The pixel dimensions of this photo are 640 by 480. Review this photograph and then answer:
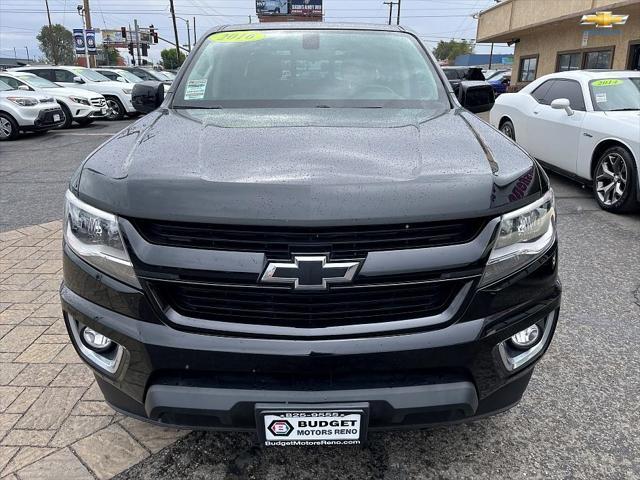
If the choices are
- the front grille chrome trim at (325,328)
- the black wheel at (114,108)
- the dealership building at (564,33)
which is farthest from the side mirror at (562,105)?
the black wheel at (114,108)

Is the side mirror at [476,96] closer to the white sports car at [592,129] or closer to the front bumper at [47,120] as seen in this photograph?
the white sports car at [592,129]

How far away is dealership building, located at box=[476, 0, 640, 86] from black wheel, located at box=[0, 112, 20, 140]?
15128 mm

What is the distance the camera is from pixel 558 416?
2.58m

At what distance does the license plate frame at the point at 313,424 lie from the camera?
1.75m

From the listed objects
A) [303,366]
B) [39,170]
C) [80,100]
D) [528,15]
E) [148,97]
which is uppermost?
[528,15]

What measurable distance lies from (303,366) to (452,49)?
110072mm

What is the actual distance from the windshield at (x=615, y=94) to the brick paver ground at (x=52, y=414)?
6196 mm

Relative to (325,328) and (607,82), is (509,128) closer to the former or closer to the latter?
(607,82)

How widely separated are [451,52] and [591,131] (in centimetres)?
10355

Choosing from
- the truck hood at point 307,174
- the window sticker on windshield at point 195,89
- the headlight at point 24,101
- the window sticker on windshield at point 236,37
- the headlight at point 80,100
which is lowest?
the headlight at point 80,100

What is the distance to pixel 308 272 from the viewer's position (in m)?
1.68

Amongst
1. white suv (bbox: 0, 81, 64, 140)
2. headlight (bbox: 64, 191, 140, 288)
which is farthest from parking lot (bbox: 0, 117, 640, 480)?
white suv (bbox: 0, 81, 64, 140)

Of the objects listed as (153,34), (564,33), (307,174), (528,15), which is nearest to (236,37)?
(307,174)

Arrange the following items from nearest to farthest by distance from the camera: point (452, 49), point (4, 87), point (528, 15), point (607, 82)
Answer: point (607, 82) < point (4, 87) < point (528, 15) < point (452, 49)
